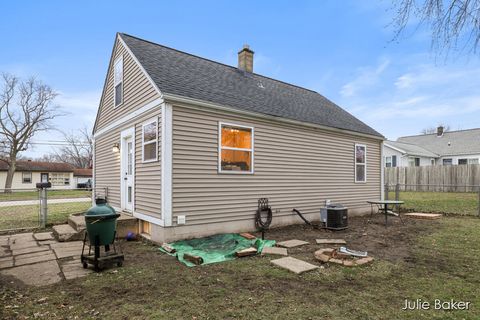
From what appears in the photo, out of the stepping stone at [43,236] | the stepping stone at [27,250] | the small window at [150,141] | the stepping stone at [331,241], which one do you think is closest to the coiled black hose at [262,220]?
the stepping stone at [331,241]

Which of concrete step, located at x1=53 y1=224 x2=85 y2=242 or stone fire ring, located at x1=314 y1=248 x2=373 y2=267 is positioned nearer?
stone fire ring, located at x1=314 y1=248 x2=373 y2=267

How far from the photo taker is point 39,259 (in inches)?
197

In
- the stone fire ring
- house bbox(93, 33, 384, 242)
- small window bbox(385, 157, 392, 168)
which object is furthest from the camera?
small window bbox(385, 157, 392, 168)

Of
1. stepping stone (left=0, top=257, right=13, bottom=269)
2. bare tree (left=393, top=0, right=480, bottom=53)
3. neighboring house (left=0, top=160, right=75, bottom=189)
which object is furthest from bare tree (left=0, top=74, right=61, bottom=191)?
bare tree (left=393, top=0, right=480, bottom=53)

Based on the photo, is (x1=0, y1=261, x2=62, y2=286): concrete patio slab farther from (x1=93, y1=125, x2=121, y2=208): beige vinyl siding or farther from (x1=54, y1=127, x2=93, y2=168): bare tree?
(x1=54, y1=127, x2=93, y2=168): bare tree

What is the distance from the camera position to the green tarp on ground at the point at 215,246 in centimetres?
505

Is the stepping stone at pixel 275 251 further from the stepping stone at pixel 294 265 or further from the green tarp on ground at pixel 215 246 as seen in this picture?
the stepping stone at pixel 294 265

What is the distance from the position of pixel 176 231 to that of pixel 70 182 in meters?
41.1

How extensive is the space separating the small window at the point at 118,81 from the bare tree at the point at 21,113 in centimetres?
2973

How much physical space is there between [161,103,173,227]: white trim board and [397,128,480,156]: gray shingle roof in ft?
93.3

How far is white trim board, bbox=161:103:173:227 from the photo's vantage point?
18.9 ft

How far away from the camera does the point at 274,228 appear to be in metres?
7.75

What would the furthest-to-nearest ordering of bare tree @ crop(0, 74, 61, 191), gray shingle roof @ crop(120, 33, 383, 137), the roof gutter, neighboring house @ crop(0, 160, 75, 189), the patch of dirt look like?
1. neighboring house @ crop(0, 160, 75, 189)
2. bare tree @ crop(0, 74, 61, 191)
3. gray shingle roof @ crop(120, 33, 383, 137)
4. the roof gutter
5. the patch of dirt

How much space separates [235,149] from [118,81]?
457 cm
